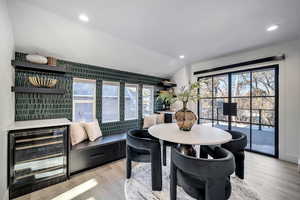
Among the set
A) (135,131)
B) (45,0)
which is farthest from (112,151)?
(45,0)

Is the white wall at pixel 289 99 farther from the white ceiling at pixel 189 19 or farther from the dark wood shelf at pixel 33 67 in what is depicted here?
the dark wood shelf at pixel 33 67

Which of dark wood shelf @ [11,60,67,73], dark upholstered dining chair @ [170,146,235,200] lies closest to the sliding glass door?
dark upholstered dining chair @ [170,146,235,200]

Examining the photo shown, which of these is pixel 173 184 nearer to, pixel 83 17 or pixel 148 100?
pixel 83 17

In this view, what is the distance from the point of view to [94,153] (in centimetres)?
254

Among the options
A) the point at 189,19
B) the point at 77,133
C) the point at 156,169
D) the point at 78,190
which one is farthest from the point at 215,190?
the point at 77,133

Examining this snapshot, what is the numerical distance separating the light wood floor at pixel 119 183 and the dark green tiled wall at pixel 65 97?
1326 millimetres

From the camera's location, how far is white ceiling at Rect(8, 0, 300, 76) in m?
1.79

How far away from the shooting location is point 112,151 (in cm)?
281

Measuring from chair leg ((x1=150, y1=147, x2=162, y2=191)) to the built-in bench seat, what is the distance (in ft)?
4.24

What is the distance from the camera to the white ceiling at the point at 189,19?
1.79 metres

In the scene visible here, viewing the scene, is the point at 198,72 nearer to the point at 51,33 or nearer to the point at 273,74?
the point at 273,74

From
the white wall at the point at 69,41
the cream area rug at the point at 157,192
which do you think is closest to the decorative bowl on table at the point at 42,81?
the white wall at the point at 69,41

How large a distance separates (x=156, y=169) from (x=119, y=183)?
743 millimetres

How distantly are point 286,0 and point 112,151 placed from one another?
3.84 metres
